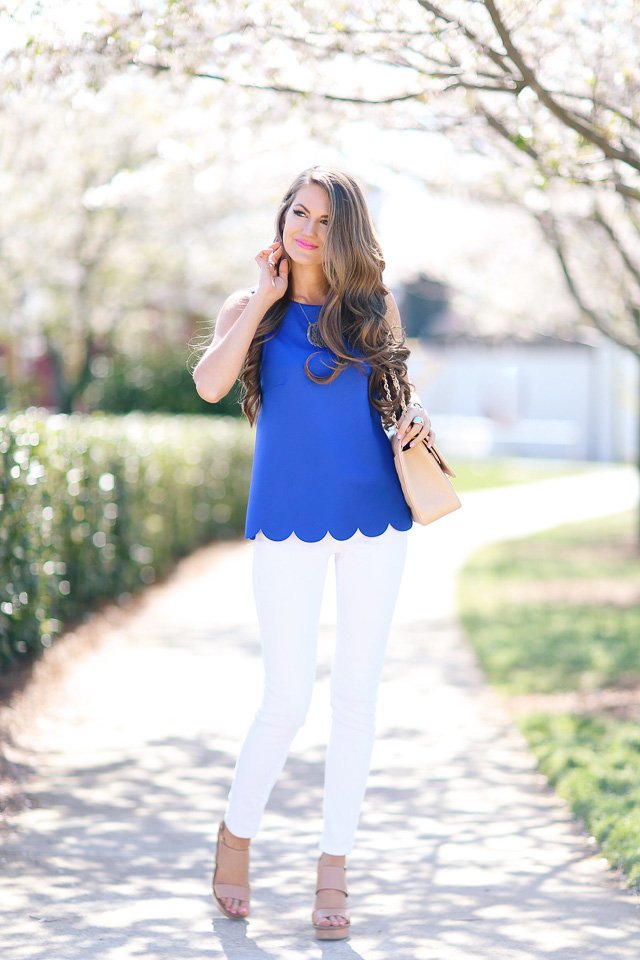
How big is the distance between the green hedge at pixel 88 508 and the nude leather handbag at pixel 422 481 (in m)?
2.61

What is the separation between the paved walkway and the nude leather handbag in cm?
115

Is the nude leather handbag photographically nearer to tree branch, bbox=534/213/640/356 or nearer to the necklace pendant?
the necklace pendant

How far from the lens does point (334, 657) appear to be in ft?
11.4

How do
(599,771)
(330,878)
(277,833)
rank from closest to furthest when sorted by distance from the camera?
1. (330,878)
2. (277,833)
3. (599,771)

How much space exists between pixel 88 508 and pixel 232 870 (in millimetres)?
4448

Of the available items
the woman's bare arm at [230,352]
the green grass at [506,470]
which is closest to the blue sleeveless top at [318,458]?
the woman's bare arm at [230,352]

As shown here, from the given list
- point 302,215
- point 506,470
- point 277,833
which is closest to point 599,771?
point 277,833

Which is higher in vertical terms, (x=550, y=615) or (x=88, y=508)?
(x=88, y=508)

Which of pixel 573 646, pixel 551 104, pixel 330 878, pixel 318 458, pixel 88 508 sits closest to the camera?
pixel 318 458

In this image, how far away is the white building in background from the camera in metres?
33.1

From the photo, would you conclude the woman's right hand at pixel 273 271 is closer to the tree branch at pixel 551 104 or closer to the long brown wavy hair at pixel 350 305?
the long brown wavy hair at pixel 350 305

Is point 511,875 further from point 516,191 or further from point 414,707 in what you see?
point 516,191

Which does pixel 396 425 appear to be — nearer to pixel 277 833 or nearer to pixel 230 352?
pixel 230 352

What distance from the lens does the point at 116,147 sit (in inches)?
473
